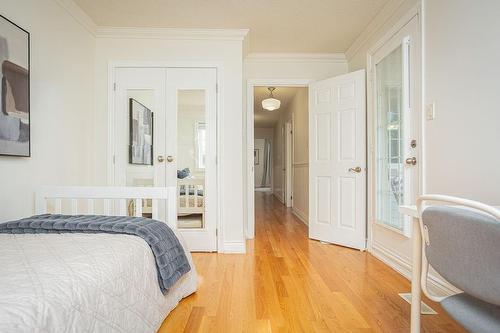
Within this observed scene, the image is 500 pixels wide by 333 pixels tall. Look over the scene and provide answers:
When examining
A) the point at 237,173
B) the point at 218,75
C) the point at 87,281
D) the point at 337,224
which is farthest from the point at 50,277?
the point at 337,224

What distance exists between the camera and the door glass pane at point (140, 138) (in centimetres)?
282

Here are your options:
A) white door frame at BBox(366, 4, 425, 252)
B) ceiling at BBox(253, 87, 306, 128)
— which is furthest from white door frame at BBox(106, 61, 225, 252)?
ceiling at BBox(253, 87, 306, 128)

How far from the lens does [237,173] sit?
283 centimetres

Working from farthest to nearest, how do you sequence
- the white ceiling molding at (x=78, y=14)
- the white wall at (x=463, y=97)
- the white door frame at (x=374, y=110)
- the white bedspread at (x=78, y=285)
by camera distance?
the white ceiling molding at (x=78, y=14)
the white door frame at (x=374, y=110)
the white wall at (x=463, y=97)
the white bedspread at (x=78, y=285)

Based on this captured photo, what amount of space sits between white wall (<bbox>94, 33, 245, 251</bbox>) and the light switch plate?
1.61m

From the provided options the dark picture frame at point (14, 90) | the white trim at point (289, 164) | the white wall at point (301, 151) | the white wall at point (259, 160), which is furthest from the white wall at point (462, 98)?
the white wall at point (259, 160)

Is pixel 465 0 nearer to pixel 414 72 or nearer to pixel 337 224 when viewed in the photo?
pixel 414 72

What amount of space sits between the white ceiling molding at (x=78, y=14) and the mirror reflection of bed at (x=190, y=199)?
5.36 ft

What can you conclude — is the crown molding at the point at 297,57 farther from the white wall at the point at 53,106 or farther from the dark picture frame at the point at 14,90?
the dark picture frame at the point at 14,90

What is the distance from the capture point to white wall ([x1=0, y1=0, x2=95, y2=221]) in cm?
184

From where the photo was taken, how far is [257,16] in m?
2.54

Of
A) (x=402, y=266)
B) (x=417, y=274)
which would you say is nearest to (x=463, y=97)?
(x=417, y=274)

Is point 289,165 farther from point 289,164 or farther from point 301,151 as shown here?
point 301,151

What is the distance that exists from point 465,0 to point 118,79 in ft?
9.48
